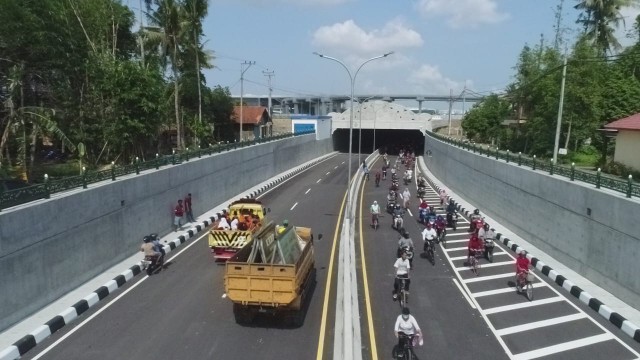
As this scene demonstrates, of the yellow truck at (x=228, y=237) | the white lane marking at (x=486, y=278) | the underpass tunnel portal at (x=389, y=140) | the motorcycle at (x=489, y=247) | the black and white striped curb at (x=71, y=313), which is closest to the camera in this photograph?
the black and white striped curb at (x=71, y=313)

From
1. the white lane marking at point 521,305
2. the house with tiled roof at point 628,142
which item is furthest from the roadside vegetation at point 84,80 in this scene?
the house with tiled roof at point 628,142

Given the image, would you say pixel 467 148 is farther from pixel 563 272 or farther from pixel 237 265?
pixel 237 265

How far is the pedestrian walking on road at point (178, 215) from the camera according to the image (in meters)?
24.5

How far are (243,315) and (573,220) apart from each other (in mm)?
12425

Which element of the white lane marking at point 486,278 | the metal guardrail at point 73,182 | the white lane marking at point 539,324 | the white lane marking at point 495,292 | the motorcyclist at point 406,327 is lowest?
the white lane marking at point 486,278

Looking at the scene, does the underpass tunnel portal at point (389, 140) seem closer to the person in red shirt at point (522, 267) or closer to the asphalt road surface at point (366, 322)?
the asphalt road surface at point (366, 322)

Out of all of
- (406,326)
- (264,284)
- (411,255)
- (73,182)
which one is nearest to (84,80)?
(73,182)

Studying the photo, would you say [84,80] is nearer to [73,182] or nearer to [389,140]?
[73,182]

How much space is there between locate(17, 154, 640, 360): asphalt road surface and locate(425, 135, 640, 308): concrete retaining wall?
1452 mm

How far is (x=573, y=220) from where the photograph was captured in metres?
19.0

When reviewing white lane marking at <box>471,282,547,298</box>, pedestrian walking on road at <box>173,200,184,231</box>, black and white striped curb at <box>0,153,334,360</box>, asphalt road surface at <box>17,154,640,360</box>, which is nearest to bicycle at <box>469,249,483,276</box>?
asphalt road surface at <box>17,154,640,360</box>

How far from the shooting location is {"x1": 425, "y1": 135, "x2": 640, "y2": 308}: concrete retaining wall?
49.7ft

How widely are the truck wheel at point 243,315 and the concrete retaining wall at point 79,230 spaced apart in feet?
17.3

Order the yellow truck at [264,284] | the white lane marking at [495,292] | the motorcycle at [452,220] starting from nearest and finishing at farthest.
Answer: the yellow truck at [264,284]
the white lane marking at [495,292]
the motorcycle at [452,220]
